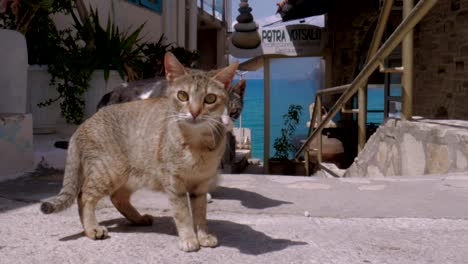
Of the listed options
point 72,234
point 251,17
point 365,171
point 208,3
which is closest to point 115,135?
point 72,234

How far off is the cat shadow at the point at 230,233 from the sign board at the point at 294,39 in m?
8.52

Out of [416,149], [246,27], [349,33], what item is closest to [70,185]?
[416,149]

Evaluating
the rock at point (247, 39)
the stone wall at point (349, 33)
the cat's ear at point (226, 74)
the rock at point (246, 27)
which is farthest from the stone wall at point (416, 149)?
the rock at point (246, 27)

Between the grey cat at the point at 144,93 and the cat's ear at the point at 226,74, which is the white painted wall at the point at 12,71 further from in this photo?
the cat's ear at the point at 226,74

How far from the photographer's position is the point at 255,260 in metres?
1.83

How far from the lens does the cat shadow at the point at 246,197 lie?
2818 millimetres

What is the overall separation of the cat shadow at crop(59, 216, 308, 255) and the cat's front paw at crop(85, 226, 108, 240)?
0.07 meters

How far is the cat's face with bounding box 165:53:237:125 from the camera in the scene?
6.13ft

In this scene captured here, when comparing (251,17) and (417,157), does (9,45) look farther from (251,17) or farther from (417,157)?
(251,17)

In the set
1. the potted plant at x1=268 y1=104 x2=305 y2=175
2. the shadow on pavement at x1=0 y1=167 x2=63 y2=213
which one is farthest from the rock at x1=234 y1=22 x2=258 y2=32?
the shadow on pavement at x1=0 y1=167 x2=63 y2=213

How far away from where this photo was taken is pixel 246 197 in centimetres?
303

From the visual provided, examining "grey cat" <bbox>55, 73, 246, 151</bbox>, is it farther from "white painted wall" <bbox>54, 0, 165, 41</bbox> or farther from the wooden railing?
"white painted wall" <bbox>54, 0, 165, 41</bbox>

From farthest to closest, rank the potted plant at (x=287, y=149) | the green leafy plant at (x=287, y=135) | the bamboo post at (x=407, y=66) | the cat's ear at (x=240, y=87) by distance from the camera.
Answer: the green leafy plant at (x=287, y=135)
the potted plant at (x=287, y=149)
the bamboo post at (x=407, y=66)
the cat's ear at (x=240, y=87)

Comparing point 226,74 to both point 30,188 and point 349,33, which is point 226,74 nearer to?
point 30,188
